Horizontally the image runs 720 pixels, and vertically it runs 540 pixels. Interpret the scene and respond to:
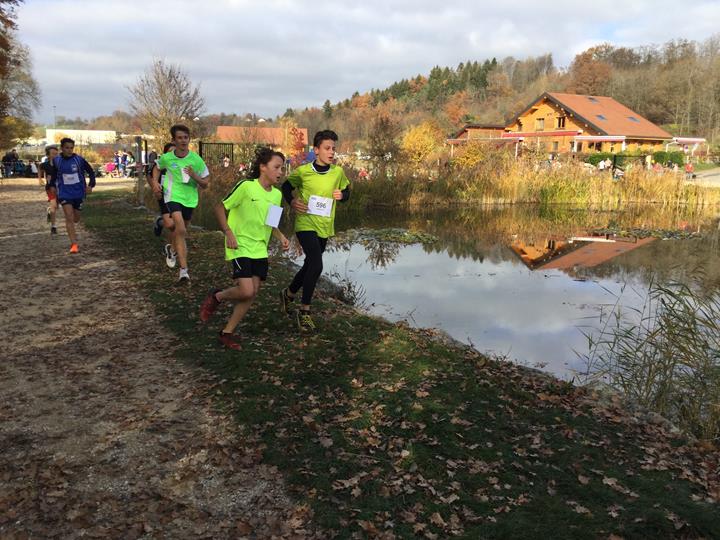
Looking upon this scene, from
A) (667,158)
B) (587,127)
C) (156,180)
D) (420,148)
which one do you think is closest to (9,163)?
(420,148)

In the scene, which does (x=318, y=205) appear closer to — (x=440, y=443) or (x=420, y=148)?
(x=440, y=443)

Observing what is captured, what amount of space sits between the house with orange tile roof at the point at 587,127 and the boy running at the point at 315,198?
5372 cm

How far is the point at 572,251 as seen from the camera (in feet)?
50.7

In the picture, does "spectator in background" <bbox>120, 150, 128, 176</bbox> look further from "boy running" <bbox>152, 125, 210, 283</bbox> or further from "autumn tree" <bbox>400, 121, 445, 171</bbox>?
"boy running" <bbox>152, 125, 210, 283</bbox>

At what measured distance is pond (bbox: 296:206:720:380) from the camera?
8.51 m

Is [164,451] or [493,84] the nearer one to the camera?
[164,451]

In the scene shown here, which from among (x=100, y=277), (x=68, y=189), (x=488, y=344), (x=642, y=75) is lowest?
(x=488, y=344)

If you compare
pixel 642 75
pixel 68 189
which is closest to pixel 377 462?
pixel 68 189

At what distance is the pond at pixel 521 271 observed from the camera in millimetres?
8506

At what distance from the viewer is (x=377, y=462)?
390 centimetres

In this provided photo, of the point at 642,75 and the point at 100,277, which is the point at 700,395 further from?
the point at 642,75

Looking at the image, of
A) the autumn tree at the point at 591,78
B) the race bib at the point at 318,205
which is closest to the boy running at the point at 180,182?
the race bib at the point at 318,205

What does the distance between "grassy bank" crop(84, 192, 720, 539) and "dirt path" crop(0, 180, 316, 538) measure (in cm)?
23

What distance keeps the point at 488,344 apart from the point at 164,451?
4.95 meters
